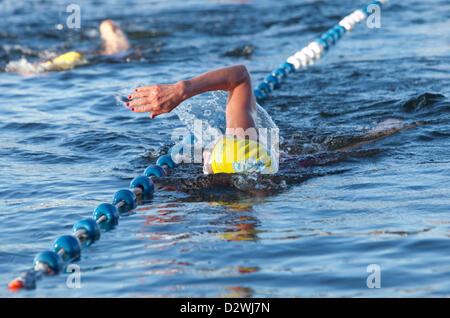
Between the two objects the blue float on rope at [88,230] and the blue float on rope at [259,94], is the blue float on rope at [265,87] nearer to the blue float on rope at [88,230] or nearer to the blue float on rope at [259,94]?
the blue float on rope at [259,94]

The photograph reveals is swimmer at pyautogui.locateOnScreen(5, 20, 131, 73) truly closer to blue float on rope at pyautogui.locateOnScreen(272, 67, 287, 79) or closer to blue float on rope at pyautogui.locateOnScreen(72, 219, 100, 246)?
blue float on rope at pyautogui.locateOnScreen(272, 67, 287, 79)

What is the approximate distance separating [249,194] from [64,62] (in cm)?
720

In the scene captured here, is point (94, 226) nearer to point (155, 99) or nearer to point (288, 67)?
point (155, 99)

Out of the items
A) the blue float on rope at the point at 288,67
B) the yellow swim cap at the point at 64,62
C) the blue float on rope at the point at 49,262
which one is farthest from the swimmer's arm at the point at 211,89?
the yellow swim cap at the point at 64,62

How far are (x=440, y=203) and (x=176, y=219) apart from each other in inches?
74.2

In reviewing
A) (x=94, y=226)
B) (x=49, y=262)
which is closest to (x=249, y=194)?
(x=94, y=226)

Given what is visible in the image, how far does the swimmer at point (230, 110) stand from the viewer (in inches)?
187

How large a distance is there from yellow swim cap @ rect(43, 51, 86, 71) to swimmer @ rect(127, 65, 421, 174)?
6.49 m

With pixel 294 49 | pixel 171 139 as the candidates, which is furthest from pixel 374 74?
pixel 171 139

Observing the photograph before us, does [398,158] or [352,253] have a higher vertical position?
[398,158]

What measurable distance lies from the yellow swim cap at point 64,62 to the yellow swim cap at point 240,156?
683 cm

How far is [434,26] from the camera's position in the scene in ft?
44.6

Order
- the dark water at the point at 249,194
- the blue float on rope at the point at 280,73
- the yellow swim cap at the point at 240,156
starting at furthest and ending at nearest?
A: the blue float on rope at the point at 280,73, the yellow swim cap at the point at 240,156, the dark water at the point at 249,194
